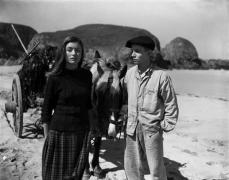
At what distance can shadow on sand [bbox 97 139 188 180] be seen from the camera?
4.15 metres

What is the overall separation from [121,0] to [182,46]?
24687mm

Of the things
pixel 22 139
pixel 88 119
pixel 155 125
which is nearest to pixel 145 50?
pixel 155 125

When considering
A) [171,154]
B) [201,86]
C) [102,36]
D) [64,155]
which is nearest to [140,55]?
[64,155]

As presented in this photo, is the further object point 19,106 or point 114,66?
point 19,106

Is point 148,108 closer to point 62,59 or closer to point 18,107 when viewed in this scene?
point 62,59

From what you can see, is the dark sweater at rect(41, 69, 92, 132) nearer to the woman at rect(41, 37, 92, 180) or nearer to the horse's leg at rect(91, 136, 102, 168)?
the woman at rect(41, 37, 92, 180)

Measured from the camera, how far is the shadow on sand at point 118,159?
4148 mm

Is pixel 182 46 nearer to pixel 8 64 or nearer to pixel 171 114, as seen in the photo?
pixel 8 64

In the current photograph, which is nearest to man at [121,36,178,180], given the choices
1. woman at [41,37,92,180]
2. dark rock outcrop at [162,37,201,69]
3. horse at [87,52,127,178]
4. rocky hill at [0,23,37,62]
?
woman at [41,37,92,180]

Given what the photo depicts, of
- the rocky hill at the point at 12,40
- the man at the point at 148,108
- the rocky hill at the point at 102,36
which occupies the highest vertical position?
the rocky hill at the point at 102,36

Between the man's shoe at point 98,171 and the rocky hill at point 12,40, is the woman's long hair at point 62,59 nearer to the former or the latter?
the man's shoe at point 98,171

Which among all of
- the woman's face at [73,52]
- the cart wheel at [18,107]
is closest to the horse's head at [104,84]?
the woman's face at [73,52]

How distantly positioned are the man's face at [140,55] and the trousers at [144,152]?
0.54 metres

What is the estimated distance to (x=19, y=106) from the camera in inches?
195
